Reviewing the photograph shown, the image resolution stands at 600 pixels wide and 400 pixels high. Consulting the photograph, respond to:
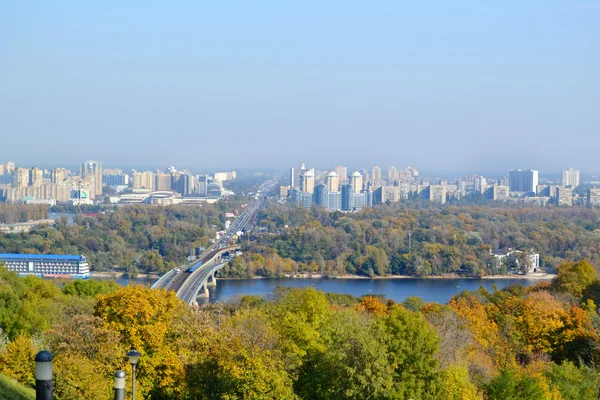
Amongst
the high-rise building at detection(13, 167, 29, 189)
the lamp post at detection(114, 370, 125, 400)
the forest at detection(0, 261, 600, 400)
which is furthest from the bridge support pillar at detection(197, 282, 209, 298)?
the high-rise building at detection(13, 167, 29, 189)

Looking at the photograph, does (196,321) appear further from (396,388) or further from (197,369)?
(396,388)

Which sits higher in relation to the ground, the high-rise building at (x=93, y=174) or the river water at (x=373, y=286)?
the high-rise building at (x=93, y=174)

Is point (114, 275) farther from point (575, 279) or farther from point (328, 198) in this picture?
point (328, 198)

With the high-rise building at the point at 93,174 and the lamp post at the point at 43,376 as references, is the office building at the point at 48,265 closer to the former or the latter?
the lamp post at the point at 43,376

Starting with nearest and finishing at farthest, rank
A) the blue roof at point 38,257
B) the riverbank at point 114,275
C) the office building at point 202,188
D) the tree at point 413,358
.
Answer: the tree at point 413,358
the blue roof at point 38,257
the riverbank at point 114,275
the office building at point 202,188

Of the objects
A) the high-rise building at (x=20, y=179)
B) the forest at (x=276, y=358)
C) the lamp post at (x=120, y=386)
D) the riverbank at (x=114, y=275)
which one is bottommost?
the riverbank at (x=114, y=275)

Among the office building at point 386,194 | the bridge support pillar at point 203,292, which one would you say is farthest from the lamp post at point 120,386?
the office building at point 386,194

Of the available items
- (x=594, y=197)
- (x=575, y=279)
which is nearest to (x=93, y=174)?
(x=594, y=197)
